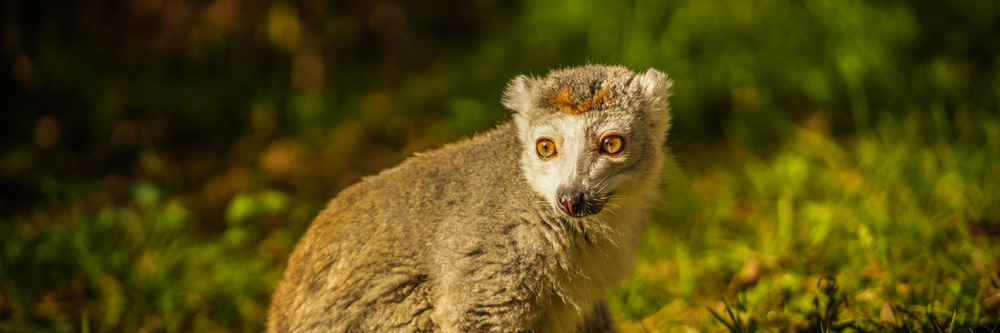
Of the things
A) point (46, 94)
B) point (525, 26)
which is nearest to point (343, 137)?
point (525, 26)

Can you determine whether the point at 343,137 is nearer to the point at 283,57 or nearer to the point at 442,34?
the point at 283,57

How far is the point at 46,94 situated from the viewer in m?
7.44

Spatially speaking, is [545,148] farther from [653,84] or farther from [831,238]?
[831,238]

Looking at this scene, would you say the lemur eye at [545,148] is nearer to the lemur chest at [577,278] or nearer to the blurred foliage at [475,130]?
the lemur chest at [577,278]

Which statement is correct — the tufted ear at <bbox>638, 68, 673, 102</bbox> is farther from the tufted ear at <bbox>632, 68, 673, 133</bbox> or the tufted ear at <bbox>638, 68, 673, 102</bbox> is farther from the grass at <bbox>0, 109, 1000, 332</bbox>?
the grass at <bbox>0, 109, 1000, 332</bbox>

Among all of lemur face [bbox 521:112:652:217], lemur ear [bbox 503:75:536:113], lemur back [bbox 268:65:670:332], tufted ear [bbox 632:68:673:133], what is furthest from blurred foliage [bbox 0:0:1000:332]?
lemur ear [bbox 503:75:536:113]

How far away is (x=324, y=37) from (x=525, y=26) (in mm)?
2484

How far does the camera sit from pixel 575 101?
330cm

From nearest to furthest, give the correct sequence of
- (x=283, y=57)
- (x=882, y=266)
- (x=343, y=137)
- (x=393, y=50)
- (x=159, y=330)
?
(x=882, y=266)
(x=159, y=330)
(x=343, y=137)
(x=283, y=57)
(x=393, y=50)

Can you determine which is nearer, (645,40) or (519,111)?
(519,111)

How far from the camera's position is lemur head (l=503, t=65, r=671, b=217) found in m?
3.16

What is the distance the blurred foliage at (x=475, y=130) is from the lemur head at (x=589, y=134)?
95 cm

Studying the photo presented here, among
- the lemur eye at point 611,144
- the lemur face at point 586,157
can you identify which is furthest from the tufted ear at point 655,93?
the lemur eye at point 611,144

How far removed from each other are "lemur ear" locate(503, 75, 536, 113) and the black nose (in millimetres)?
635
